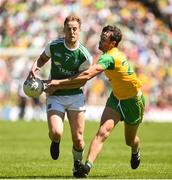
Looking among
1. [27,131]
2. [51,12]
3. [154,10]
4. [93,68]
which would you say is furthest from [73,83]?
[154,10]

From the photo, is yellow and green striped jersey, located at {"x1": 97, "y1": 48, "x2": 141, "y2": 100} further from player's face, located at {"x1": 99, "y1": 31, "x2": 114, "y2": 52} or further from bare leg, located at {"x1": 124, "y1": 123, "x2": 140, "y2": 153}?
bare leg, located at {"x1": 124, "y1": 123, "x2": 140, "y2": 153}

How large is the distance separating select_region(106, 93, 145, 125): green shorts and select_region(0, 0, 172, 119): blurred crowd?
20266 mm

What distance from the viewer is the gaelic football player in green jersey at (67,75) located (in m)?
12.2

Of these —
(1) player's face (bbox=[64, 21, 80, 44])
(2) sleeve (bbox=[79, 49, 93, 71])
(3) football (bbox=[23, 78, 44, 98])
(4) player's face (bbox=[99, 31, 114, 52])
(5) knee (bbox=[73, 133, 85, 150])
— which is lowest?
(5) knee (bbox=[73, 133, 85, 150])

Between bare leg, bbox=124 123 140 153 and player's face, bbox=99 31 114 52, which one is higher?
player's face, bbox=99 31 114 52

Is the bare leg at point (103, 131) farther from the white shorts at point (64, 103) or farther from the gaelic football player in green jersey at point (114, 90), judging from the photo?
the white shorts at point (64, 103)

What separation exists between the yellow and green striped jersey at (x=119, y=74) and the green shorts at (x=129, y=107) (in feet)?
0.26

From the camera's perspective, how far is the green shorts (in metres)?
12.3

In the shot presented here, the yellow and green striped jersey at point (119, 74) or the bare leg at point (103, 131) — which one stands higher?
the yellow and green striped jersey at point (119, 74)

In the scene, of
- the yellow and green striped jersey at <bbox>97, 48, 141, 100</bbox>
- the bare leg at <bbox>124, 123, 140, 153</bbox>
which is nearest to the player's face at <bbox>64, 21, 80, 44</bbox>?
the yellow and green striped jersey at <bbox>97, 48, 141, 100</bbox>

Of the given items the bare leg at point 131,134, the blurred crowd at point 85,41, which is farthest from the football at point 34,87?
the blurred crowd at point 85,41

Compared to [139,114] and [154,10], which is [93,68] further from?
[154,10]

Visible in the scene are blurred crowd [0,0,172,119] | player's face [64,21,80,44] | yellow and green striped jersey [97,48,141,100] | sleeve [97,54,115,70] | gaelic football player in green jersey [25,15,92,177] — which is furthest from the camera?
blurred crowd [0,0,172,119]

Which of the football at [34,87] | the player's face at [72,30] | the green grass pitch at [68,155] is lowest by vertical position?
the green grass pitch at [68,155]
